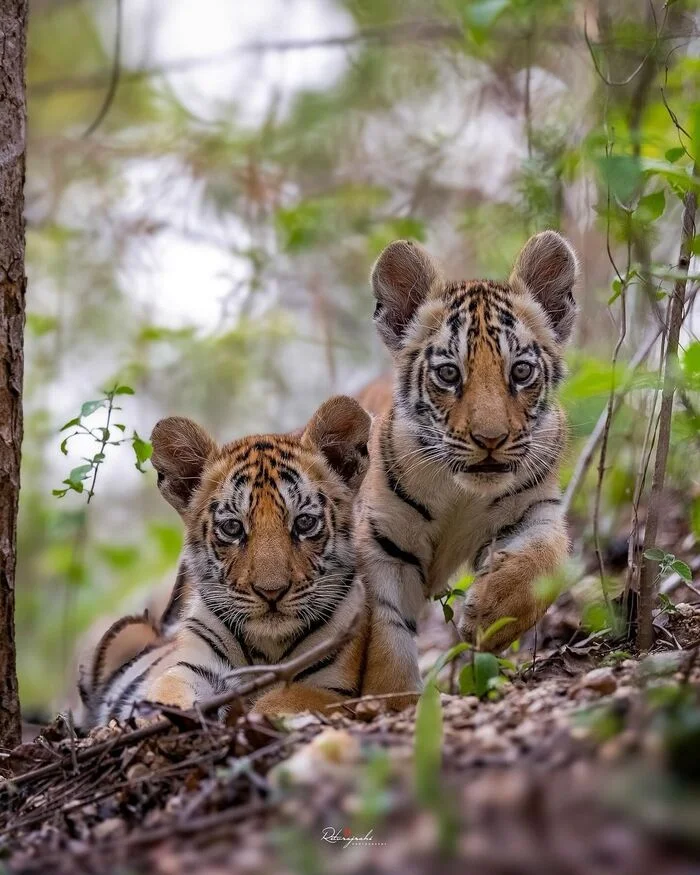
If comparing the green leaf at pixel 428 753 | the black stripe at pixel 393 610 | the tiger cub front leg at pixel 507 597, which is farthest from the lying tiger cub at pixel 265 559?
the green leaf at pixel 428 753

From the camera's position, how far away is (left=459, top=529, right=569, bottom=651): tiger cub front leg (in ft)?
12.0

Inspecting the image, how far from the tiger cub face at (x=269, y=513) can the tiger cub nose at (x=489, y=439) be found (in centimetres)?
58

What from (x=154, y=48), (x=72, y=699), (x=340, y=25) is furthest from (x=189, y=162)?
(x=72, y=699)

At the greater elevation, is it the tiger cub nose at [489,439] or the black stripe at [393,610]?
the tiger cub nose at [489,439]

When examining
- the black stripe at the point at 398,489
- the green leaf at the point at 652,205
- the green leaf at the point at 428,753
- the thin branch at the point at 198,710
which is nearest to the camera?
the green leaf at the point at 428,753

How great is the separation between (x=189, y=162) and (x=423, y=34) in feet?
8.08

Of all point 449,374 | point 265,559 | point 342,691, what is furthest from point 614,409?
point 342,691

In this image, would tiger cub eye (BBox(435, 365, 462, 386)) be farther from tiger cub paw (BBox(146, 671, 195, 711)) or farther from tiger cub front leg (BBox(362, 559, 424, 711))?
tiger cub paw (BBox(146, 671, 195, 711))

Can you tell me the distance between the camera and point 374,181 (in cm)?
942

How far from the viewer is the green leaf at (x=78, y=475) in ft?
11.6

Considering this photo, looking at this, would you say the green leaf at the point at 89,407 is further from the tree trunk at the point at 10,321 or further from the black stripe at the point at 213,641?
the black stripe at the point at 213,641

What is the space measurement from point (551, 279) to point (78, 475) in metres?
2.25

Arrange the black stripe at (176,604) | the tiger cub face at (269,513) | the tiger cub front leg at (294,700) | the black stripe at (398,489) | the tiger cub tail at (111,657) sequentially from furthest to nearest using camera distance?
the black stripe at (176,604), the tiger cub tail at (111,657), the black stripe at (398,489), the tiger cub face at (269,513), the tiger cub front leg at (294,700)

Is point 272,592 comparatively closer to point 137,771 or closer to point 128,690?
point 137,771
